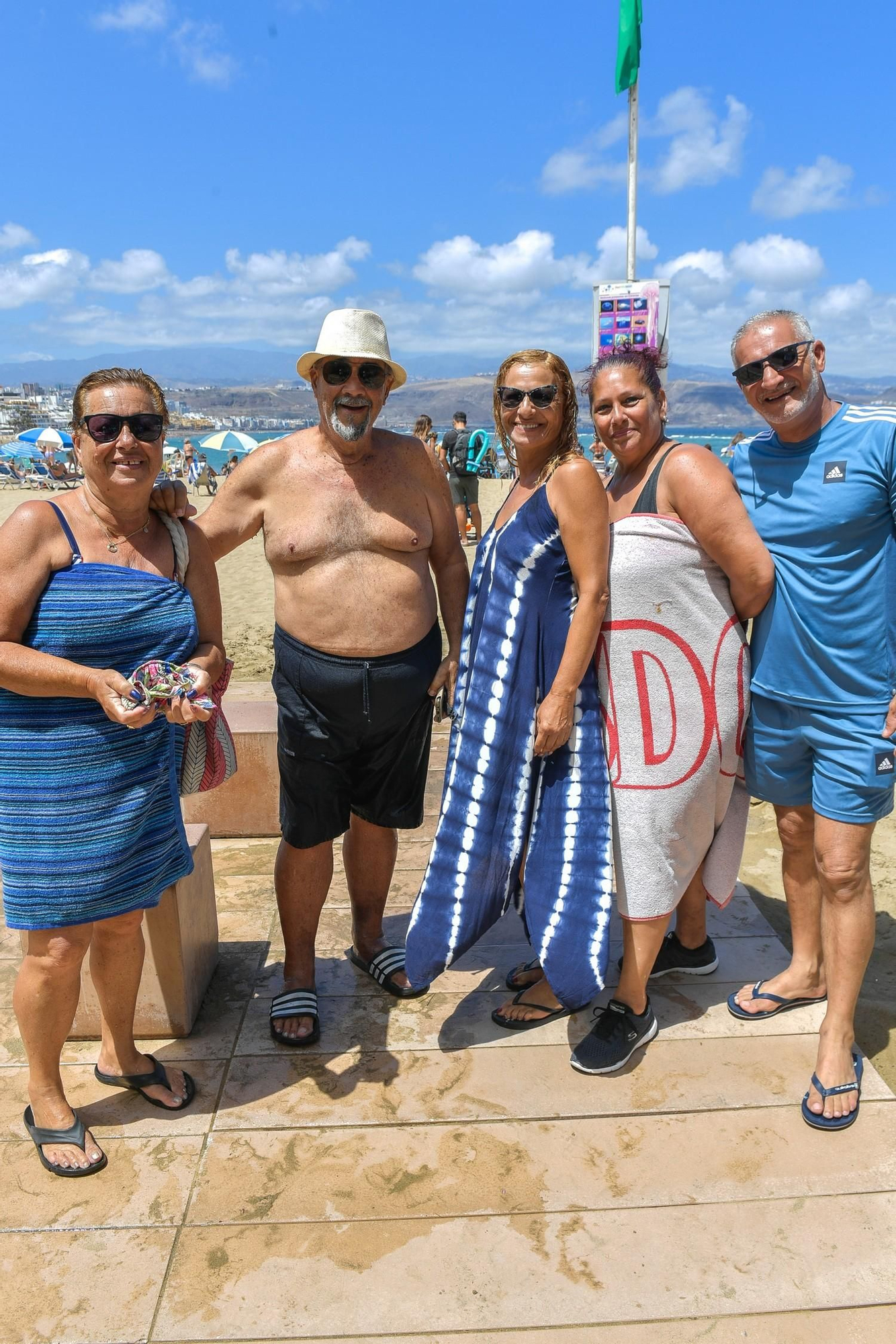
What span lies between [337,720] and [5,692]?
3.20 ft

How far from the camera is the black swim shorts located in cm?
275

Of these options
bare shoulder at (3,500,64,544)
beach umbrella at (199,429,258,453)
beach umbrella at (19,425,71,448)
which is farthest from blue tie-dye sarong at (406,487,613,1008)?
beach umbrella at (19,425,71,448)

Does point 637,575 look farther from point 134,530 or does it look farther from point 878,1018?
point 878,1018

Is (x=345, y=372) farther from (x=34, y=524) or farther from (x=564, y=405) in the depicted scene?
(x=34, y=524)

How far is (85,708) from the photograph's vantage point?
83.7 inches

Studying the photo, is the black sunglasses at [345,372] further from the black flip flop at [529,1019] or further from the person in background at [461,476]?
the person in background at [461,476]

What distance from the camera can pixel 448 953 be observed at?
108 inches

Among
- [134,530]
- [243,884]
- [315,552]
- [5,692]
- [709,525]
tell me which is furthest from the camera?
[243,884]

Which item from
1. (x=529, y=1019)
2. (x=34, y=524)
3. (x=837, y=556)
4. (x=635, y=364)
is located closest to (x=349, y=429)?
(x=635, y=364)

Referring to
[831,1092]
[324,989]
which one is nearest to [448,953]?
[324,989]

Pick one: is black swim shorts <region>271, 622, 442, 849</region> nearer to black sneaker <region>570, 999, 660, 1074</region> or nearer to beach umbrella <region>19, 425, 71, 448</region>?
black sneaker <region>570, 999, 660, 1074</region>

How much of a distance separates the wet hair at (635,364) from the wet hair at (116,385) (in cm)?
114

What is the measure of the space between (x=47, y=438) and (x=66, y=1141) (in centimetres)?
4034

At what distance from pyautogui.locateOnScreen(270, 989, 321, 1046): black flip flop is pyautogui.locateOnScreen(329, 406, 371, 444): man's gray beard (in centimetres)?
172
